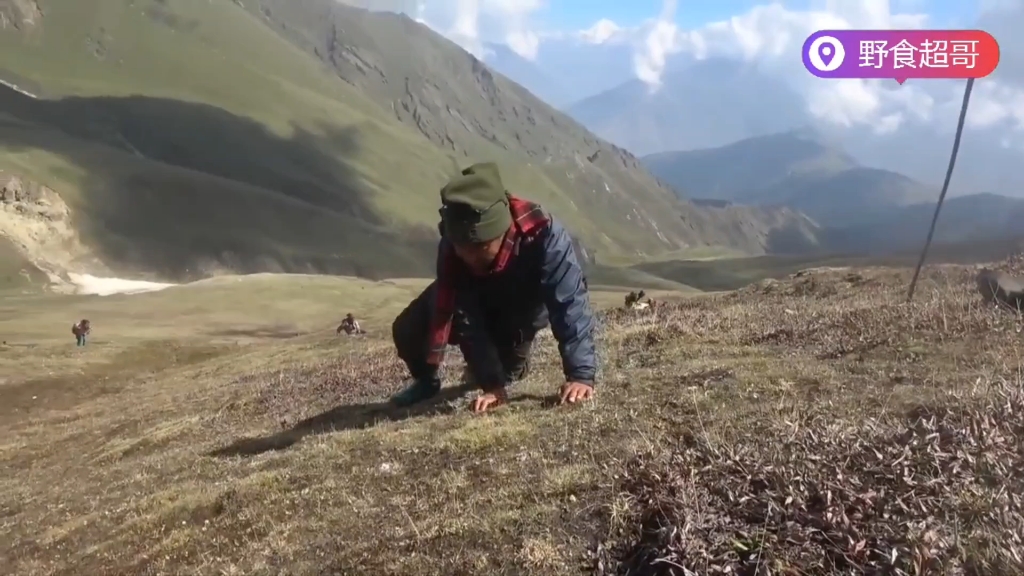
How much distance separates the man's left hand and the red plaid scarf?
1289 mm

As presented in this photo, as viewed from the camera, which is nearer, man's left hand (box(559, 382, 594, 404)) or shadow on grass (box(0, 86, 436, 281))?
man's left hand (box(559, 382, 594, 404))

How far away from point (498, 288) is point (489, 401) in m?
1.16

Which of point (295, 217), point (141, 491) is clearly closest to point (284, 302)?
point (141, 491)

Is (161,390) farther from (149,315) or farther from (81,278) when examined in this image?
(81,278)

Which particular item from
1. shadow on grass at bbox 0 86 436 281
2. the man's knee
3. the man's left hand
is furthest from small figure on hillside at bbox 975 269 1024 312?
shadow on grass at bbox 0 86 436 281

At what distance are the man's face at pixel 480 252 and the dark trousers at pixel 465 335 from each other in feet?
3.29

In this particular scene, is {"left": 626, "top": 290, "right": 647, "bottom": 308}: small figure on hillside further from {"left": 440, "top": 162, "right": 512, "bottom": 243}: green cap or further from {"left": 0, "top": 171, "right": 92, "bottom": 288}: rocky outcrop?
{"left": 0, "top": 171, "right": 92, "bottom": 288}: rocky outcrop

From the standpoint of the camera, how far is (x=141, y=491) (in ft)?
33.4

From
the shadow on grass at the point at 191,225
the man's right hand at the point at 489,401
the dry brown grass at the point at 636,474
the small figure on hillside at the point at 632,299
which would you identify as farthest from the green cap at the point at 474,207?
the shadow on grass at the point at 191,225

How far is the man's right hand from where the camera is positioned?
347 inches

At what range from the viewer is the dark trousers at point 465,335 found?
9.22 metres

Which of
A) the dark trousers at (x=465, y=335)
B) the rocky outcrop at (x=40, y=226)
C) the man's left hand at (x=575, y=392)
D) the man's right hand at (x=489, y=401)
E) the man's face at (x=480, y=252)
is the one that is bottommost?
the man's right hand at (x=489, y=401)

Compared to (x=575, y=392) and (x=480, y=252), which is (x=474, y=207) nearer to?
(x=480, y=252)

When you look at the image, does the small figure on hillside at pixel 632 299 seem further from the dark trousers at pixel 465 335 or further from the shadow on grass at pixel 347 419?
the dark trousers at pixel 465 335
